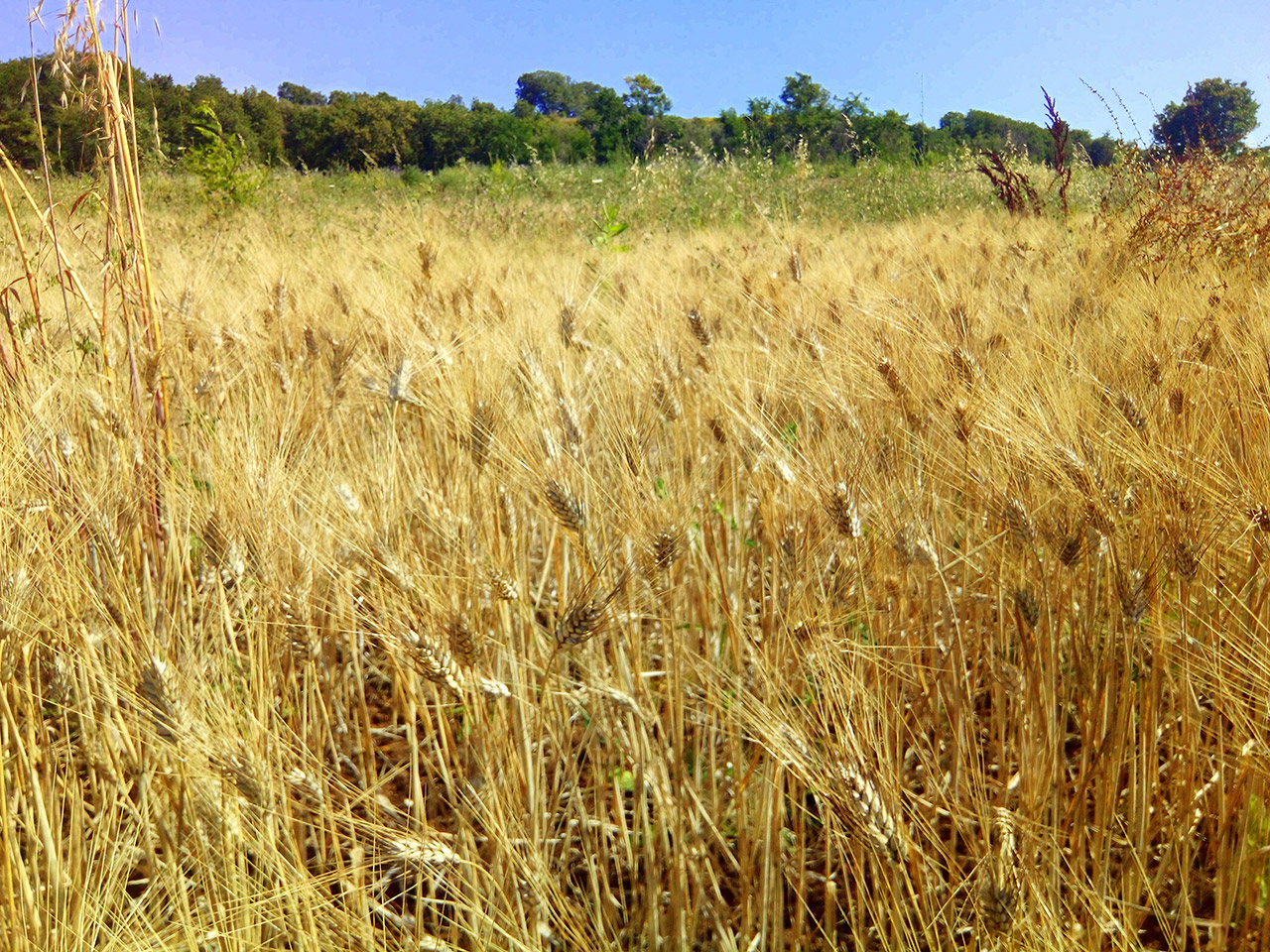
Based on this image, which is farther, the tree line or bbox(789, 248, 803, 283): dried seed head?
the tree line

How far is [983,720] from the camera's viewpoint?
4.69 feet

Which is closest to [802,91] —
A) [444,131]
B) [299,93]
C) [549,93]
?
[444,131]

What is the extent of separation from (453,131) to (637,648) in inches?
984

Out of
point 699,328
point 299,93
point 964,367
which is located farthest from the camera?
point 299,93

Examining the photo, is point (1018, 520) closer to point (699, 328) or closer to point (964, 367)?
point (964, 367)

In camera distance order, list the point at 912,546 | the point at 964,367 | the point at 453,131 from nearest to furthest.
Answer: the point at 912,546 → the point at 964,367 → the point at 453,131

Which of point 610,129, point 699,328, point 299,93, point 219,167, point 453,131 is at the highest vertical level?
point 299,93

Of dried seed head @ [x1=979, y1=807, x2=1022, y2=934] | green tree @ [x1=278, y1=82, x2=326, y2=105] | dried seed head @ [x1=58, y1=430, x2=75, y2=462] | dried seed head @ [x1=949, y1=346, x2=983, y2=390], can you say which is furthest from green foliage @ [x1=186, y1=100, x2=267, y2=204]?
green tree @ [x1=278, y1=82, x2=326, y2=105]

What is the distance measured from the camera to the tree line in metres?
4.83

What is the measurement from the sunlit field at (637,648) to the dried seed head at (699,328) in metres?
0.18

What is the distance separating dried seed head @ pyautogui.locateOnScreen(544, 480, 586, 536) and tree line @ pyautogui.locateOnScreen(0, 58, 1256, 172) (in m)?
→ 0.87

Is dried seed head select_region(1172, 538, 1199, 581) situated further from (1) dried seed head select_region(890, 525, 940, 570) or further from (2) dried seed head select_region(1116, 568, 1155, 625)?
(1) dried seed head select_region(890, 525, 940, 570)

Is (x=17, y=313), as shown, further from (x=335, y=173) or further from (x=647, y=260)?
(x=335, y=173)

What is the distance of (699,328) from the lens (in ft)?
7.51
